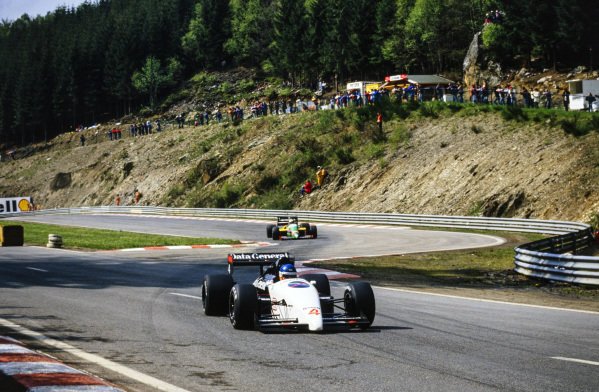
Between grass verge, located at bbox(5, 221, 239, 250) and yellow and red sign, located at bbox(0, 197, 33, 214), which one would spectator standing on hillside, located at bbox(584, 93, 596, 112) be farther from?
yellow and red sign, located at bbox(0, 197, 33, 214)

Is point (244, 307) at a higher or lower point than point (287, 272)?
lower

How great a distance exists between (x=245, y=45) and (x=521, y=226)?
95096mm

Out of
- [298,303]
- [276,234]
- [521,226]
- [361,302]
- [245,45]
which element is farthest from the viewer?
[245,45]

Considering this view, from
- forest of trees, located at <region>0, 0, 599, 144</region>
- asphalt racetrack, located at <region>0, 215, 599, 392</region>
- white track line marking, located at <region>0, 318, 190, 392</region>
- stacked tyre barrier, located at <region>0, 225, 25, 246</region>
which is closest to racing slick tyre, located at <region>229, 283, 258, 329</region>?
asphalt racetrack, located at <region>0, 215, 599, 392</region>

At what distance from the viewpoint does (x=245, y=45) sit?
128 metres

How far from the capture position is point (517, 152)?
4566 centimetres

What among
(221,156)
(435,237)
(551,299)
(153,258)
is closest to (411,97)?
(221,156)

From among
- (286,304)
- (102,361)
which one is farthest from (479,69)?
(102,361)

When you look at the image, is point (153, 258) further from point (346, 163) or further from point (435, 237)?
point (346, 163)

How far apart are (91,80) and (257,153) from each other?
74577mm

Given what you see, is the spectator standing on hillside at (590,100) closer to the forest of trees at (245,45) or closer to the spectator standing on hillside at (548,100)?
the spectator standing on hillside at (548,100)

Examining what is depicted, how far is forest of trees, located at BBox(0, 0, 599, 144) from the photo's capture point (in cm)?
7200

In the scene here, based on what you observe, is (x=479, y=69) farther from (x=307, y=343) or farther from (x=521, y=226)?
(x=307, y=343)

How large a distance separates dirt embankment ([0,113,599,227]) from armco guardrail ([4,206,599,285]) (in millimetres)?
1991
